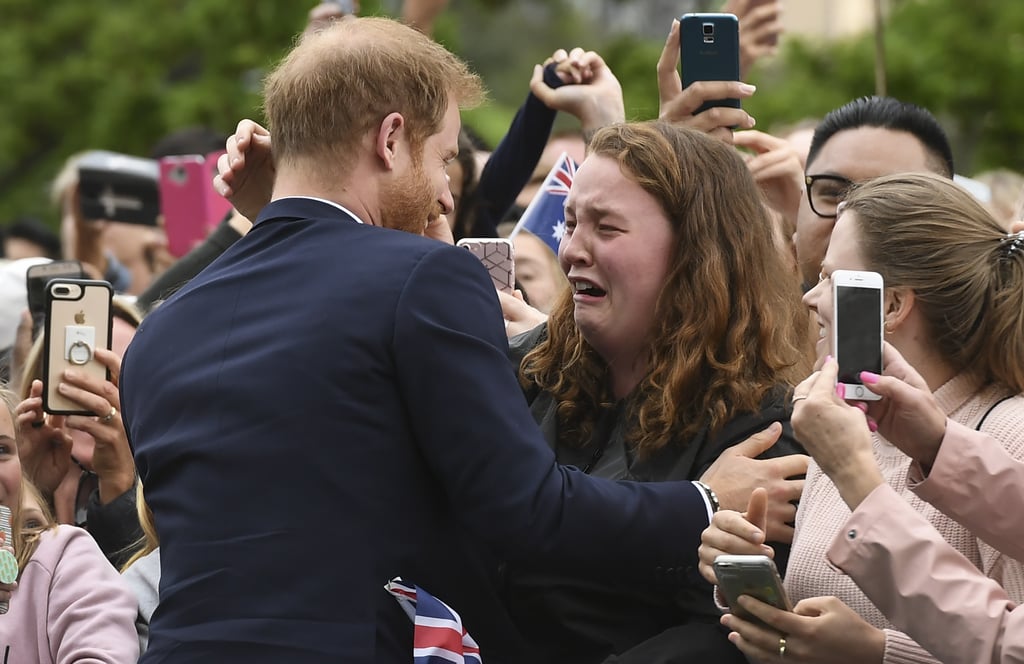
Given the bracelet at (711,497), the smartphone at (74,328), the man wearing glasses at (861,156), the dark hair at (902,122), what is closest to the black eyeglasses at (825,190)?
the man wearing glasses at (861,156)

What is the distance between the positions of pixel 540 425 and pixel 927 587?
48.8 inches

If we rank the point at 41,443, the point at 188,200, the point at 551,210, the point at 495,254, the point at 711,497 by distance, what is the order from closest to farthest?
the point at 711,497, the point at 495,254, the point at 41,443, the point at 551,210, the point at 188,200

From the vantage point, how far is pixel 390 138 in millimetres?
3400

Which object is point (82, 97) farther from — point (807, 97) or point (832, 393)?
point (832, 393)

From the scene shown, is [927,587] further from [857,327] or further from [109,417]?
[109,417]

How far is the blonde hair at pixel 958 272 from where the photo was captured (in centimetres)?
356

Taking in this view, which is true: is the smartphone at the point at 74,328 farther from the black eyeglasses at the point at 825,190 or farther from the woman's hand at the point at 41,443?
the black eyeglasses at the point at 825,190

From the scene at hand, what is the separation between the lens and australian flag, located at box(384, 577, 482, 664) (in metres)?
3.25

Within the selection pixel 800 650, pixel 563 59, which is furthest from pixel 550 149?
pixel 800 650

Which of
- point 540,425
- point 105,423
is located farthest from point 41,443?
point 540,425

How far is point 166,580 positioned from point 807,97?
1325 cm

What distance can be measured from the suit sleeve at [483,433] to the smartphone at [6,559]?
56.6 inches

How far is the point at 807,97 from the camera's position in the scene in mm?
15797

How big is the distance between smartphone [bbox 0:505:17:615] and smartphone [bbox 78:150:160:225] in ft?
13.3
